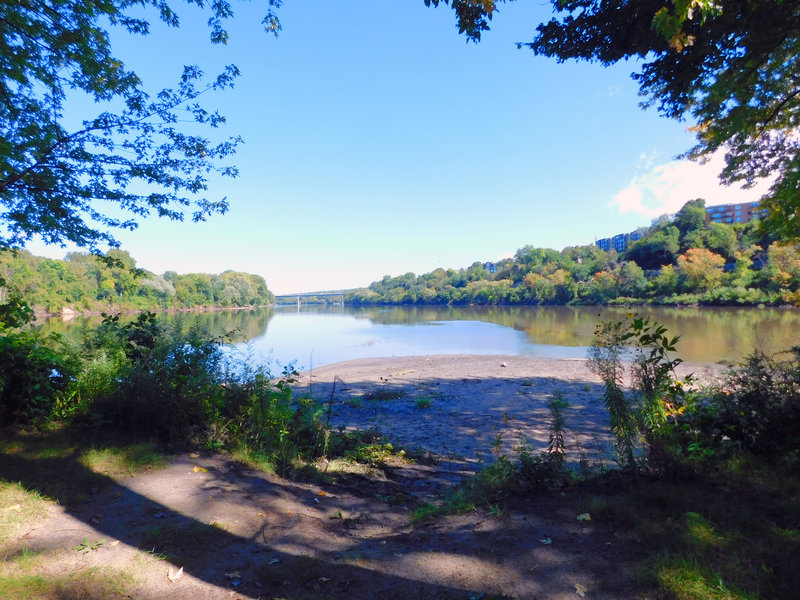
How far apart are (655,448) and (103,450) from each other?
19.3 feet

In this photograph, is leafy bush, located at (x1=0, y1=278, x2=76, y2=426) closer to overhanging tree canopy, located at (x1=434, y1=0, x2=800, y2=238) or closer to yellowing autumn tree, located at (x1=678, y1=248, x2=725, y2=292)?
overhanging tree canopy, located at (x1=434, y1=0, x2=800, y2=238)

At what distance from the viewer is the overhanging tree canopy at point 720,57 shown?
4816mm

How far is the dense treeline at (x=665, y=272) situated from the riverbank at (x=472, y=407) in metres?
30.3

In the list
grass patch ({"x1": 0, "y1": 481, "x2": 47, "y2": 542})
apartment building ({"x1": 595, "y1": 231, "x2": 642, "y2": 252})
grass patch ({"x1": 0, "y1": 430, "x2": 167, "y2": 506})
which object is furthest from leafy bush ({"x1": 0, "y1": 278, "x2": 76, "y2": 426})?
apartment building ({"x1": 595, "y1": 231, "x2": 642, "y2": 252})

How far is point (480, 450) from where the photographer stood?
7.10m

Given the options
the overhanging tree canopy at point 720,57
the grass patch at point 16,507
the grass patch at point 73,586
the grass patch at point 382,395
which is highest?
the overhanging tree canopy at point 720,57

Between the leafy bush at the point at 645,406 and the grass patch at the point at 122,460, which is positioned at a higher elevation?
the leafy bush at the point at 645,406

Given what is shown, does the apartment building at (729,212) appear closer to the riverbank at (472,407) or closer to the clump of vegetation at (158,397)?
the riverbank at (472,407)

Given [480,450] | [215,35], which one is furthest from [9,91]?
[480,450]

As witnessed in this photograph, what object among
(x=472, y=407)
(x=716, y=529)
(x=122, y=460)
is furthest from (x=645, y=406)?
(x=472, y=407)

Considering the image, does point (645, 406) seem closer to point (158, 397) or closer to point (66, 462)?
point (158, 397)

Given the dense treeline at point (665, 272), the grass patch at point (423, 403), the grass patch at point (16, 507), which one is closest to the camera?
the grass patch at point (16, 507)

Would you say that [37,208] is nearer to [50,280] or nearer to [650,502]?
[650,502]

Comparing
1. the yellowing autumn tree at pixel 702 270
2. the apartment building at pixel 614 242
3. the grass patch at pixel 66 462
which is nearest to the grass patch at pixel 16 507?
the grass patch at pixel 66 462
